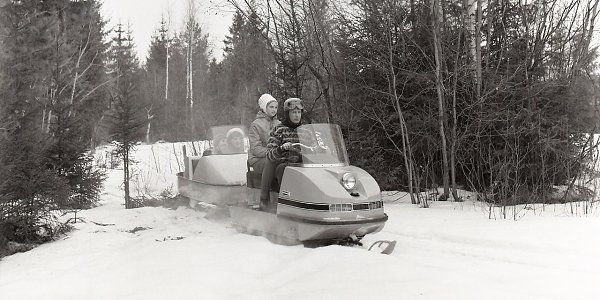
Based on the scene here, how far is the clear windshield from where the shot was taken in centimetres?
861

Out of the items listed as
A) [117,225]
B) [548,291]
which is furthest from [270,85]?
[548,291]

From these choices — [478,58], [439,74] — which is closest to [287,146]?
[439,74]

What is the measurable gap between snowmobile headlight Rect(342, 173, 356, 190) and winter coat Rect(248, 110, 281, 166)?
1574 mm

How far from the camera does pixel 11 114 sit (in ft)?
24.3

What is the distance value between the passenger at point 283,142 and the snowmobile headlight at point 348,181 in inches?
30.3

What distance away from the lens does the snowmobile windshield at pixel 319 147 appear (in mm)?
5844

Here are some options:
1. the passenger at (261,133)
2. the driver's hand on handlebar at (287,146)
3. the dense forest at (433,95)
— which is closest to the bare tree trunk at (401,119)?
the dense forest at (433,95)

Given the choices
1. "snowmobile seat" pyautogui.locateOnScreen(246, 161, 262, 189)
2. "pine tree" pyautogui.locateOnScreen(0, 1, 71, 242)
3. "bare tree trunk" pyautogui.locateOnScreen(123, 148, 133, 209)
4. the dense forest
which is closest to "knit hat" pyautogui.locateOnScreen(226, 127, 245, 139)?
"snowmobile seat" pyautogui.locateOnScreen(246, 161, 262, 189)

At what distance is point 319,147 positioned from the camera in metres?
5.92

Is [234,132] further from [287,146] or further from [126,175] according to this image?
[126,175]

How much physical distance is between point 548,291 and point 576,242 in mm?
2003

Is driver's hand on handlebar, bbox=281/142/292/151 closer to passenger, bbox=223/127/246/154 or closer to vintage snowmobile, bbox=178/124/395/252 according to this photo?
vintage snowmobile, bbox=178/124/395/252

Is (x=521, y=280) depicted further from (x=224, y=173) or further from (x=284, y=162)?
(x=224, y=173)

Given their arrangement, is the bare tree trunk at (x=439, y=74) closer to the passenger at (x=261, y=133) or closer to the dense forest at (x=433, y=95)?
the dense forest at (x=433, y=95)
